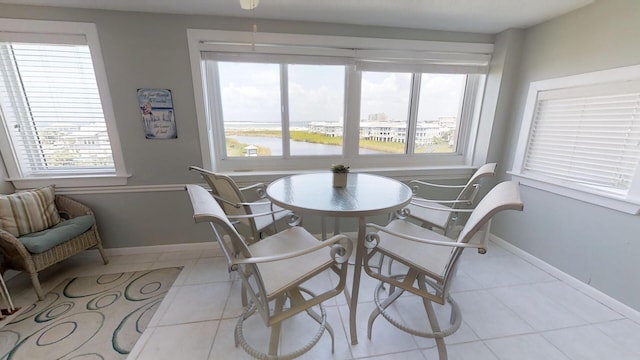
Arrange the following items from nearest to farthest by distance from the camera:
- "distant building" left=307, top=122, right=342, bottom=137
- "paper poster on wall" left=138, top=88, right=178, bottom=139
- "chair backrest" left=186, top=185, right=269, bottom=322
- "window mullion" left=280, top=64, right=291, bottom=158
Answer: "chair backrest" left=186, top=185, right=269, bottom=322
"paper poster on wall" left=138, top=88, right=178, bottom=139
"window mullion" left=280, top=64, right=291, bottom=158
"distant building" left=307, top=122, right=342, bottom=137

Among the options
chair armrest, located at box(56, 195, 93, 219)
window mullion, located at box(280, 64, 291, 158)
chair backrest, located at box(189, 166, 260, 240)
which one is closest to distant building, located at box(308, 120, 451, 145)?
window mullion, located at box(280, 64, 291, 158)

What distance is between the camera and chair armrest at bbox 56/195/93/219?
2.11 m

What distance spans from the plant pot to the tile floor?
2.85 feet

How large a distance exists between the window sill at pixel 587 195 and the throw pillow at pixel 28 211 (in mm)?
4267

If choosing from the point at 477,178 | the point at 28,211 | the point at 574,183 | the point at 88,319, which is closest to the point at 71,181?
the point at 28,211

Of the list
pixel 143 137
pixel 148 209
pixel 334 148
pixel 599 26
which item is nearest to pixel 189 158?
pixel 143 137

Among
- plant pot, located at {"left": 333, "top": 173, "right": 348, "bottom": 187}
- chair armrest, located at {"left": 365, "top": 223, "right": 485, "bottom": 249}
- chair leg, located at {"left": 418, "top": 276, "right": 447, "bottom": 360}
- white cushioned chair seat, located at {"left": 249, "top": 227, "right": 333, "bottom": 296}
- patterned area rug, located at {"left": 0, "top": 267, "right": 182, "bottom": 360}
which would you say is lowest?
patterned area rug, located at {"left": 0, "top": 267, "right": 182, "bottom": 360}

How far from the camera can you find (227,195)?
174cm

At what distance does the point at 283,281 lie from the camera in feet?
3.81

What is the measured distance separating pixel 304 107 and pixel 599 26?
2.35 meters

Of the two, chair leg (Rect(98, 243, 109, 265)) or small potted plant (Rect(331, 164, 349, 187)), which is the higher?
small potted plant (Rect(331, 164, 349, 187))

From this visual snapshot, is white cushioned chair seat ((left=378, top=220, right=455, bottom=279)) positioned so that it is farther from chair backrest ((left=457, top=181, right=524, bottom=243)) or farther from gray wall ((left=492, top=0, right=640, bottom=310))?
gray wall ((left=492, top=0, right=640, bottom=310))

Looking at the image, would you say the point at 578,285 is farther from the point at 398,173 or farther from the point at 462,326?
the point at 398,173

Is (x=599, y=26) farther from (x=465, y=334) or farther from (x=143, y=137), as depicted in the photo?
(x=143, y=137)
